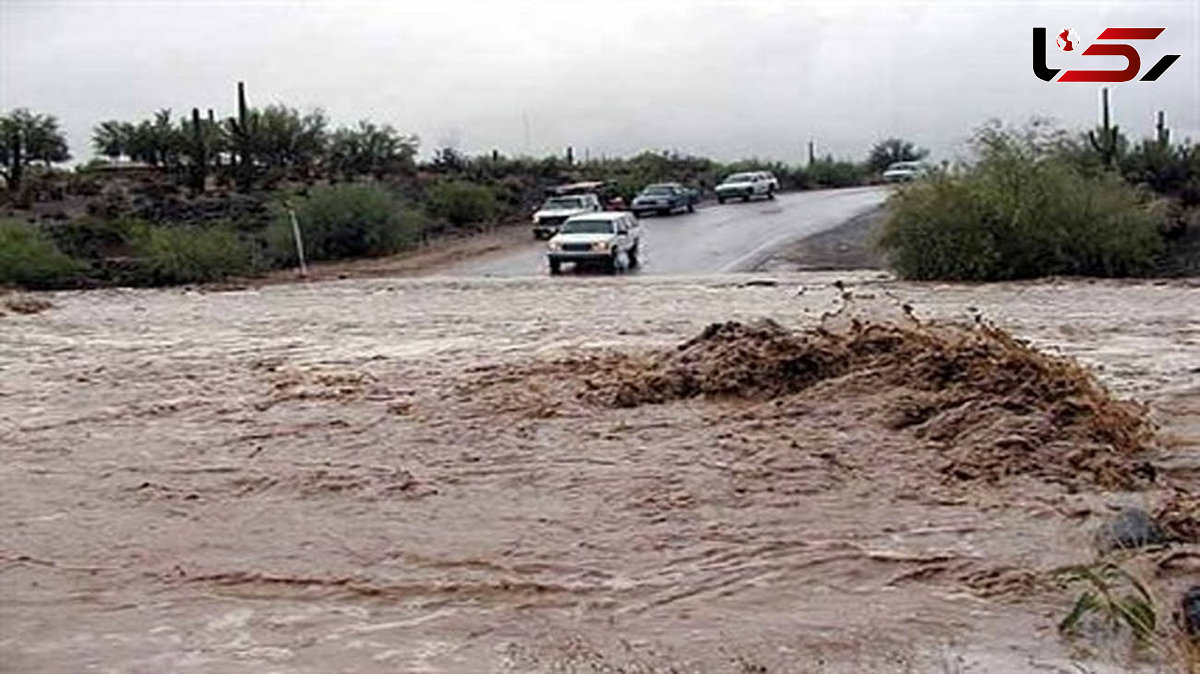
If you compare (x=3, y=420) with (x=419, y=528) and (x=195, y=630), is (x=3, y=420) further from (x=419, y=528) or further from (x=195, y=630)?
(x=195, y=630)

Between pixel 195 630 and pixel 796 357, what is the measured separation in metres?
9.34

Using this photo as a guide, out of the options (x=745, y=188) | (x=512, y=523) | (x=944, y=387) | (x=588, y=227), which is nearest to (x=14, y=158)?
(x=588, y=227)

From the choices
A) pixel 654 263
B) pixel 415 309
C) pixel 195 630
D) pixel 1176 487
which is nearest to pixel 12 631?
pixel 195 630

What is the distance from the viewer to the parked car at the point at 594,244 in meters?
44.2

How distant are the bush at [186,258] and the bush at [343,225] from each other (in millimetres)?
3389

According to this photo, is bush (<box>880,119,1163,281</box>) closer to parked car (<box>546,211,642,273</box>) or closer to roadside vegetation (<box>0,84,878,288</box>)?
parked car (<box>546,211,642,273</box>)

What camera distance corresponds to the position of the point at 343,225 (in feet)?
175

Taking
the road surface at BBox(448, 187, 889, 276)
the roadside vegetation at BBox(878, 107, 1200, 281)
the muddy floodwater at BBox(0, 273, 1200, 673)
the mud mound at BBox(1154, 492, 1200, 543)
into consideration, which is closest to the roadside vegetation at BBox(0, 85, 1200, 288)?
the roadside vegetation at BBox(878, 107, 1200, 281)

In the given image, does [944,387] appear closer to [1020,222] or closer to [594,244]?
[1020,222]

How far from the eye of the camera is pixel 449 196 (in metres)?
65.5

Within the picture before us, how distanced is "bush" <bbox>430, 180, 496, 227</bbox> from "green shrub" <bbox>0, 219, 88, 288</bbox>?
63.6ft

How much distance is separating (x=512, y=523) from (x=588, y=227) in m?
33.8

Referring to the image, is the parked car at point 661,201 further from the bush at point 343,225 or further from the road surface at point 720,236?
the bush at point 343,225

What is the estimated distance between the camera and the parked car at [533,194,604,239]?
190ft
